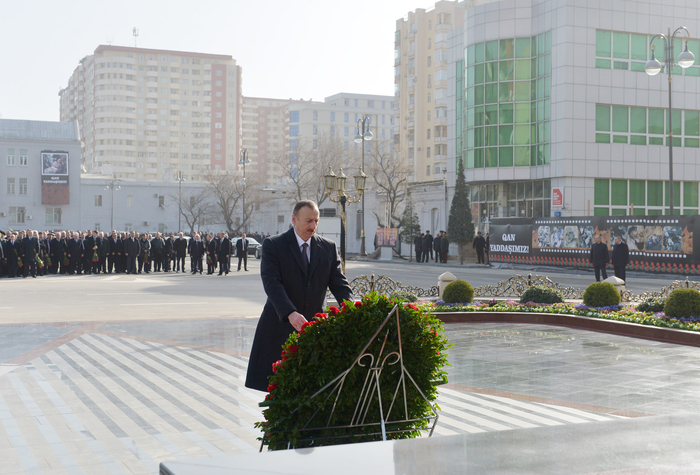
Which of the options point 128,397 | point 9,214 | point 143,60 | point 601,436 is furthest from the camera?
point 143,60

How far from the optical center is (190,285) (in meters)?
24.9

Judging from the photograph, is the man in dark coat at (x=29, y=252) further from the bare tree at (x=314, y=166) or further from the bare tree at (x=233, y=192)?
the bare tree at (x=233, y=192)

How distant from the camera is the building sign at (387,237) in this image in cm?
4772

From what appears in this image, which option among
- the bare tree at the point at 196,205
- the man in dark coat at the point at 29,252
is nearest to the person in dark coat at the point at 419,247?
the man in dark coat at the point at 29,252

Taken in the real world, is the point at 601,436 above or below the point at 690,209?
below

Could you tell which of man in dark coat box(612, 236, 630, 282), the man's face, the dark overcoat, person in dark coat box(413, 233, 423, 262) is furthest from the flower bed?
person in dark coat box(413, 233, 423, 262)

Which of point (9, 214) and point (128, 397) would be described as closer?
point (128, 397)

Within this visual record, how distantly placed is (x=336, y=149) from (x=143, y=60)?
262 feet

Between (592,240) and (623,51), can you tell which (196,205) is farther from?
(592,240)

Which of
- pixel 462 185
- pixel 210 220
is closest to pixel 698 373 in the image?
pixel 462 185

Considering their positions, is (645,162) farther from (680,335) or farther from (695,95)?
(680,335)

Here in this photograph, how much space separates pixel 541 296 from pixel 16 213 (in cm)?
7279

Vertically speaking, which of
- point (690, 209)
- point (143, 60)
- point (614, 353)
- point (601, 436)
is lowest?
point (614, 353)

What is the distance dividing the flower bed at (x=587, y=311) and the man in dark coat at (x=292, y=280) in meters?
7.48
